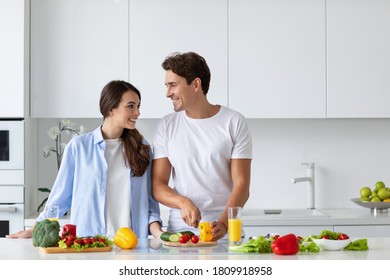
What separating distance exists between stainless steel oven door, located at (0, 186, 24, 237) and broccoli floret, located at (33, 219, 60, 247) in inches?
64.6

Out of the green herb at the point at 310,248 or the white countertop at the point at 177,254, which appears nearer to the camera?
the white countertop at the point at 177,254

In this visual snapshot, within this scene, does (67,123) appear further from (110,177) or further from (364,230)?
(364,230)

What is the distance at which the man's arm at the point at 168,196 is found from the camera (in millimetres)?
3164

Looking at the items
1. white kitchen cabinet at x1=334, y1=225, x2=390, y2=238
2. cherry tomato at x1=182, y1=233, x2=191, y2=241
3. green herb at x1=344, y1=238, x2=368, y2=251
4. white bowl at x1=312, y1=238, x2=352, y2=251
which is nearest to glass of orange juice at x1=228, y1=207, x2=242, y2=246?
cherry tomato at x1=182, y1=233, x2=191, y2=241

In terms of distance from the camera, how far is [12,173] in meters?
4.60

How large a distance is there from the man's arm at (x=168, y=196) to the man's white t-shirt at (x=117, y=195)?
0.13 meters

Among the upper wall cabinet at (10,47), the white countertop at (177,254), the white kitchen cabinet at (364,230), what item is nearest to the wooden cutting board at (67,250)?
the white countertop at (177,254)

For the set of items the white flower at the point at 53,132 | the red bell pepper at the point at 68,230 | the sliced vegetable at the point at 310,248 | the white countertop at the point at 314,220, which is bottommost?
the white countertop at the point at 314,220

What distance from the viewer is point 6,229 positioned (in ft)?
15.0

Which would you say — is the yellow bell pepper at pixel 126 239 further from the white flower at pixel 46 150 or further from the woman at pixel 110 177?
Result: the white flower at pixel 46 150

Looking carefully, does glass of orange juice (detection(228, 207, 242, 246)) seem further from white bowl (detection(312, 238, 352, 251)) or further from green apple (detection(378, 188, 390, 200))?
green apple (detection(378, 188, 390, 200))

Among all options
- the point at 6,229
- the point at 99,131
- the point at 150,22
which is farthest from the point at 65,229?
the point at 150,22

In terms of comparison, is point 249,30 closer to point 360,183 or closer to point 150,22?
point 150,22

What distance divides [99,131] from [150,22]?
1.49m
